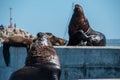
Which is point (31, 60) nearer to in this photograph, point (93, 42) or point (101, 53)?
point (101, 53)

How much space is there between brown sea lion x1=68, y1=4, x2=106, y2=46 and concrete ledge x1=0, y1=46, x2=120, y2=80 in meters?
1.53

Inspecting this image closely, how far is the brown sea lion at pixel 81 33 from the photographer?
558 inches

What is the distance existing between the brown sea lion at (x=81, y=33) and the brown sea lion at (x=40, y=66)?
4421 mm

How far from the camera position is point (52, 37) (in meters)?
14.9

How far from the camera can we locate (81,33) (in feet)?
47.0

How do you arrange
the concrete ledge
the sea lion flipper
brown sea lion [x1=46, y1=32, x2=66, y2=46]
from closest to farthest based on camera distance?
1. the concrete ledge
2. the sea lion flipper
3. brown sea lion [x1=46, y1=32, x2=66, y2=46]

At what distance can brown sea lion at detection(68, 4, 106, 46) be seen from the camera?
14.2 meters

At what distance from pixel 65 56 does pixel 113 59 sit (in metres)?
1.21

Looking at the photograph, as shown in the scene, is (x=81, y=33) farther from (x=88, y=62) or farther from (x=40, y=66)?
(x=40, y=66)

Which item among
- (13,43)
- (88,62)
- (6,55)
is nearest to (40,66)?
(88,62)

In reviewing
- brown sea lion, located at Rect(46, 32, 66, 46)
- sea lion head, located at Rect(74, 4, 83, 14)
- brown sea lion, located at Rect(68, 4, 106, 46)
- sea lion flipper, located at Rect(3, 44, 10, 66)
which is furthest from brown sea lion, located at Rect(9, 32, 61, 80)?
sea lion head, located at Rect(74, 4, 83, 14)

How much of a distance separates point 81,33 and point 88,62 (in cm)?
213

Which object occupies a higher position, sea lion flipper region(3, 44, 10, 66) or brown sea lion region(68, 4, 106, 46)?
brown sea lion region(68, 4, 106, 46)

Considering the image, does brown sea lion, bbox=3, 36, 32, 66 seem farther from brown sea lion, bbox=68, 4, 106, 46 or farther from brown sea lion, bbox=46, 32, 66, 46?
brown sea lion, bbox=68, 4, 106, 46
